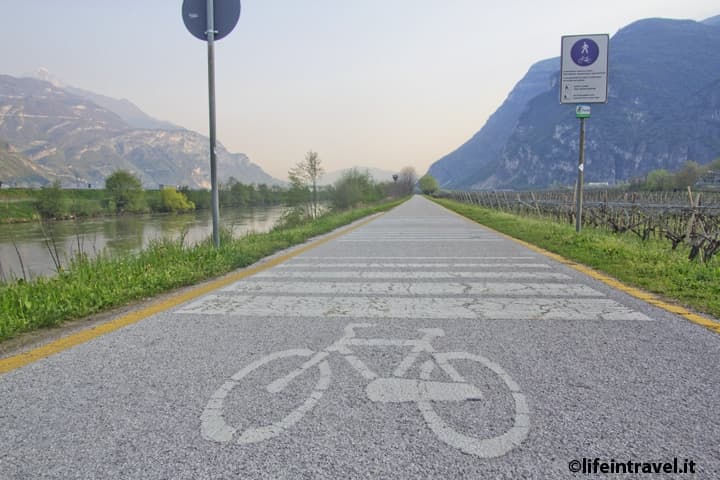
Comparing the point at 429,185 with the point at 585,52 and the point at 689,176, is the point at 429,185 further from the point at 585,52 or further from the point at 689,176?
the point at 585,52

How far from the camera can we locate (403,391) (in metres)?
2.49

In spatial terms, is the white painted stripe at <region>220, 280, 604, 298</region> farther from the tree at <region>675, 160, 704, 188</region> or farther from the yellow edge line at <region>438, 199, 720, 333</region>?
the tree at <region>675, 160, 704, 188</region>

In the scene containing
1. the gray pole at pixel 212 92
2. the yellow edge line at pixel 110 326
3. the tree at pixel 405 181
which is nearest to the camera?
the yellow edge line at pixel 110 326

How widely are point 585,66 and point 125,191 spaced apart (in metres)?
65.4

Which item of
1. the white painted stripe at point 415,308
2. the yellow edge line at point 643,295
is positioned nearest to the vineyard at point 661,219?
the yellow edge line at point 643,295

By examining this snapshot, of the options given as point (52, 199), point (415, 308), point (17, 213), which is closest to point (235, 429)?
point (415, 308)

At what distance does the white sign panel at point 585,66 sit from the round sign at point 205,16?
318 inches

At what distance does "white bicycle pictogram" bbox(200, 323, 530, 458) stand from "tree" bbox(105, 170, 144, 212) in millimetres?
65555

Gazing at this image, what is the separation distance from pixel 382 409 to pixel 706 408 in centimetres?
174

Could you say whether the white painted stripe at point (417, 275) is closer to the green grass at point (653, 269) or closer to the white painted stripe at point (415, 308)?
the green grass at point (653, 269)

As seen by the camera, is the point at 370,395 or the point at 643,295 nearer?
the point at 370,395

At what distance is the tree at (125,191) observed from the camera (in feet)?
198

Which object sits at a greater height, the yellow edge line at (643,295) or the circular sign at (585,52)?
the circular sign at (585,52)

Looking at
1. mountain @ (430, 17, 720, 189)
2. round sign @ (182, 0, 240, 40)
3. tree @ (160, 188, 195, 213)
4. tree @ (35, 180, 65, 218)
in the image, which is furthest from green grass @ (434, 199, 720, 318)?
mountain @ (430, 17, 720, 189)
